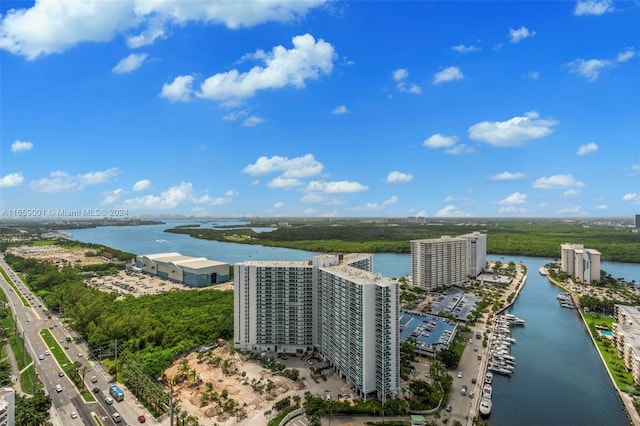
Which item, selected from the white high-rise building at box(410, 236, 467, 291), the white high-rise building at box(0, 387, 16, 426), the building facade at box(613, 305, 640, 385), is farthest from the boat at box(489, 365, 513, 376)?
the white high-rise building at box(0, 387, 16, 426)

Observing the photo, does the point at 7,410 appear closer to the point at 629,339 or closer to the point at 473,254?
the point at 629,339

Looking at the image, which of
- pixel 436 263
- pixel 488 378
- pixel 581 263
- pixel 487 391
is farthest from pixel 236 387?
pixel 581 263

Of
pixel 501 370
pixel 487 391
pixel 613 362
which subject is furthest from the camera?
pixel 613 362

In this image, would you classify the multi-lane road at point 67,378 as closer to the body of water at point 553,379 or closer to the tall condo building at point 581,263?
the body of water at point 553,379

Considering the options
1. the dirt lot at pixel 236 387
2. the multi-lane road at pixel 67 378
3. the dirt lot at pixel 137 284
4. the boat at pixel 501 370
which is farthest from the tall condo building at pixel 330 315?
the dirt lot at pixel 137 284

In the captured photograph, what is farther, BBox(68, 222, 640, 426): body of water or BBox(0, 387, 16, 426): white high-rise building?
BBox(68, 222, 640, 426): body of water

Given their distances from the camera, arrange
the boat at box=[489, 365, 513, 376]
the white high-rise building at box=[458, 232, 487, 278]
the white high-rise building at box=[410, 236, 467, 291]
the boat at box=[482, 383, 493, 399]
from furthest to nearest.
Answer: the white high-rise building at box=[458, 232, 487, 278] → the white high-rise building at box=[410, 236, 467, 291] → the boat at box=[489, 365, 513, 376] → the boat at box=[482, 383, 493, 399]

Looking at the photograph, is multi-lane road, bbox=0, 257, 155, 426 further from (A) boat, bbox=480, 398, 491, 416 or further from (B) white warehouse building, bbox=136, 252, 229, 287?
(A) boat, bbox=480, 398, 491, 416
